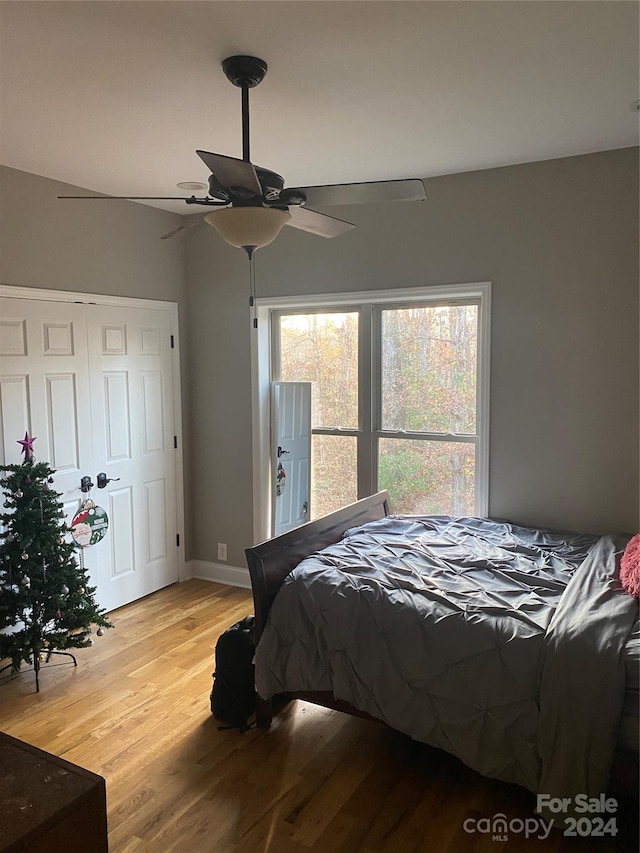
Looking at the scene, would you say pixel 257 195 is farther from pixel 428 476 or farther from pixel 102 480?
pixel 102 480

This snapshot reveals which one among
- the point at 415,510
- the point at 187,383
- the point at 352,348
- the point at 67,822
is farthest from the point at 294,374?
the point at 67,822

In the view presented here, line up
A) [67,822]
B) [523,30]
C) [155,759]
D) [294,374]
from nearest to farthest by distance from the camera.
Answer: [67,822]
[523,30]
[155,759]
[294,374]

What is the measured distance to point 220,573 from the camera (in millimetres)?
4785

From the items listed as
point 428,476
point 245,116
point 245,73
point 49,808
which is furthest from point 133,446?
point 49,808

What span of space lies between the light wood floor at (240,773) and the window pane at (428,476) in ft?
4.92

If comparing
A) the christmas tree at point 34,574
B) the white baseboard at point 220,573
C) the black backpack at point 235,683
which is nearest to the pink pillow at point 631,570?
the black backpack at point 235,683

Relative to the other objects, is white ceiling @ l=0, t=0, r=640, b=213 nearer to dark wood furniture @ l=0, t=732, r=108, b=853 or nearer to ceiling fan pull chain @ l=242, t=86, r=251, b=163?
ceiling fan pull chain @ l=242, t=86, r=251, b=163

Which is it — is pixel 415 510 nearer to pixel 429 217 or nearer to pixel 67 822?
pixel 429 217

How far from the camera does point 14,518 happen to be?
10.5ft

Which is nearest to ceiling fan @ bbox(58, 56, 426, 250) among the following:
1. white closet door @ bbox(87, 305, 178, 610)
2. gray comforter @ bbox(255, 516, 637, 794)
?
gray comforter @ bbox(255, 516, 637, 794)

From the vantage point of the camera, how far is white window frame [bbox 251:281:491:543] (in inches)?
147

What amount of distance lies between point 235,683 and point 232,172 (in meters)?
2.20

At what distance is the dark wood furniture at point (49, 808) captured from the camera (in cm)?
110

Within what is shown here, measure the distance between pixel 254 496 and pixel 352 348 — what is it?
1.28 meters
